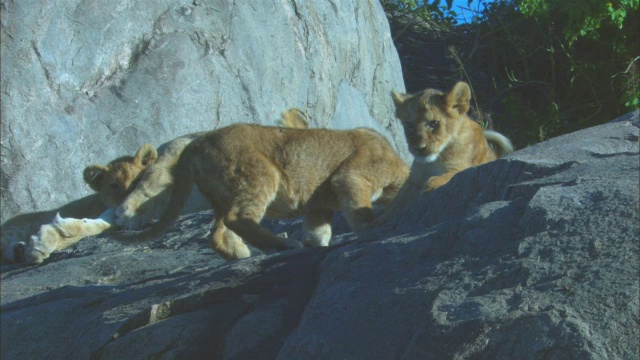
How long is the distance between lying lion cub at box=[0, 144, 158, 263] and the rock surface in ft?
10.9

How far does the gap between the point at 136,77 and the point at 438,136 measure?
5.19 m

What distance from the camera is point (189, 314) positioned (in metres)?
6.06

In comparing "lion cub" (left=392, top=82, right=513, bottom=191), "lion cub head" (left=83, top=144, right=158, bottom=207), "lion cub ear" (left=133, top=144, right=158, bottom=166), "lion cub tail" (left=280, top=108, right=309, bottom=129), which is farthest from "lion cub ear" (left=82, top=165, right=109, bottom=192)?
"lion cub" (left=392, top=82, right=513, bottom=191)

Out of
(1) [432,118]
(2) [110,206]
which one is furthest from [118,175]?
(1) [432,118]

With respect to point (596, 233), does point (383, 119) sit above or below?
above

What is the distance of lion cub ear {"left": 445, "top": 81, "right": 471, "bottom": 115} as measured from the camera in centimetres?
860

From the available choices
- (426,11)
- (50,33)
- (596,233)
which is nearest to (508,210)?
(596,233)

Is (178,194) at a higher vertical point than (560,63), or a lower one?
lower

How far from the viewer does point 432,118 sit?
334 inches

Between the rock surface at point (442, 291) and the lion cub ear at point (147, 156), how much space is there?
12.8 ft

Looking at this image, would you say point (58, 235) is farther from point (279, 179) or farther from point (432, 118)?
point (432, 118)

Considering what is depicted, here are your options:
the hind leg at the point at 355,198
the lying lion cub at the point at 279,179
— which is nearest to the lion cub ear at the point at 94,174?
the lying lion cub at the point at 279,179

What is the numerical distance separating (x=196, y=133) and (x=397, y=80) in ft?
13.6

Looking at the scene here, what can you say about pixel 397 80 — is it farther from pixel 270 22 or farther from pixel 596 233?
pixel 596 233
